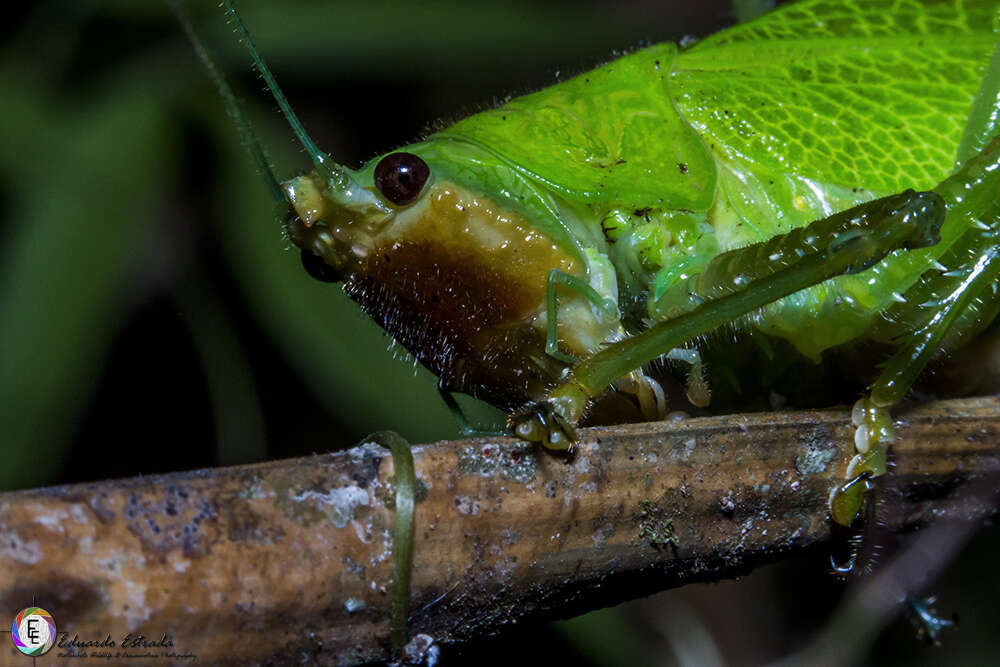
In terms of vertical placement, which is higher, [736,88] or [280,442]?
[736,88]

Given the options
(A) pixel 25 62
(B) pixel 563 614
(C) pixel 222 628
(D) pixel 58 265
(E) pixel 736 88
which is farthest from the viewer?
(A) pixel 25 62

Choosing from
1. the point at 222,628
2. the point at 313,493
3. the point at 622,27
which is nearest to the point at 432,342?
the point at 313,493

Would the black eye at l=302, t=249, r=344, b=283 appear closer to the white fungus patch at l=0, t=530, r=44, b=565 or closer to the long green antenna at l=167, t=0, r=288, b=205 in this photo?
the long green antenna at l=167, t=0, r=288, b=205

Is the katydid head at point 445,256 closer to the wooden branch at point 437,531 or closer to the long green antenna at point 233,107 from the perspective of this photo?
the long green antenna at point 233,107

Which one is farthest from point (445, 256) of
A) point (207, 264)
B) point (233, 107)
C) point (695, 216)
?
point (207, 264)

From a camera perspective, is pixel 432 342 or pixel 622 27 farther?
pixel 622 27

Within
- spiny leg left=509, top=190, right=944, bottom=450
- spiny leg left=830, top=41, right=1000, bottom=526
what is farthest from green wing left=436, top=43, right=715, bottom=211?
spiny leg left=830, top=41, right=1000, bottom=526

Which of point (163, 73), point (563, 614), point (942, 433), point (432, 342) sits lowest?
point (942, 433)

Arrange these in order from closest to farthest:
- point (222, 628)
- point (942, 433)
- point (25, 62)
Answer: point (222, 628), point (942, 433), point (25, 62)

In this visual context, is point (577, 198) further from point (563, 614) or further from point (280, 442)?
point (280, 442)

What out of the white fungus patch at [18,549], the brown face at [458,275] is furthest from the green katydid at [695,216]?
the white fungus patch at [18,549]
